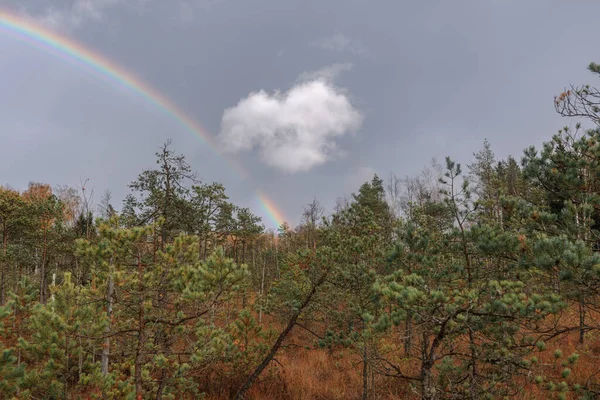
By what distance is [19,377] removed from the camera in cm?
383

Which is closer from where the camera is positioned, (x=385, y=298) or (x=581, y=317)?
(x=385, y=298)

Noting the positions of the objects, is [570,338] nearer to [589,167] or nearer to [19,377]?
[589,167]

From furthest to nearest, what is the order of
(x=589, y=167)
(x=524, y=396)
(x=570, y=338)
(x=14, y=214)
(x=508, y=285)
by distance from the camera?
1. (x=14, y=214)
2. (x=570, y=338)
3. (x=524, y=396)
4. (x=589, y=167)
5. (x=508, y=285)

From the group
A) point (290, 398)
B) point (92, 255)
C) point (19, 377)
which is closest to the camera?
point (92, 255)

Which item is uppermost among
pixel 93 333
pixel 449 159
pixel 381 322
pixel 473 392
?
pixel 449 159

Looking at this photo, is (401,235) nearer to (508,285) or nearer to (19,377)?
(508,285)

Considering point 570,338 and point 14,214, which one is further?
point 14,214

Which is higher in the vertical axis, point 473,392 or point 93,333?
point 93,333

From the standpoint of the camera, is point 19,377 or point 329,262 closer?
point 19,377

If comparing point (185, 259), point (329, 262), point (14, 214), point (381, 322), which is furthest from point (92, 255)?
point (14, 214)

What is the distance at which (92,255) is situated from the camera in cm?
352

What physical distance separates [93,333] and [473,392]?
16.6 ft

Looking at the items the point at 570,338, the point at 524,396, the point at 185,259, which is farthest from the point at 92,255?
the point at 570,338

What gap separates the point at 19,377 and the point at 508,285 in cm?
609
